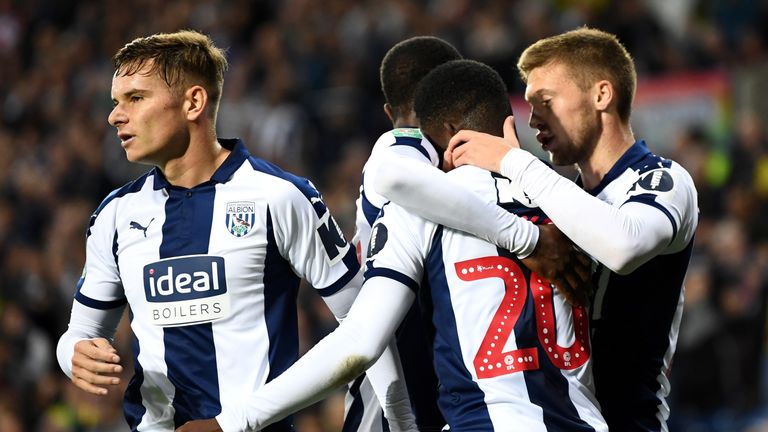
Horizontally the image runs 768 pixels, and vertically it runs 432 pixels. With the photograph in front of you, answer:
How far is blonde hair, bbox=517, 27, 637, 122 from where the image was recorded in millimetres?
3938

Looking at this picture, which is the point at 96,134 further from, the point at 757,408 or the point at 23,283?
the point at 757,408

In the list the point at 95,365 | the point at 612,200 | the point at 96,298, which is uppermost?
the point at 612,200

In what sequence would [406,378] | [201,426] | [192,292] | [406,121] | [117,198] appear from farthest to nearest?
[406,121]
[406,378]
[117,198]
[192,292]
[201,426]

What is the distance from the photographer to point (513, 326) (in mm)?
3252

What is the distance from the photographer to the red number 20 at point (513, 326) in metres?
3.25

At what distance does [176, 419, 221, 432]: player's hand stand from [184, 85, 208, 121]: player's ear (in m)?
1.03

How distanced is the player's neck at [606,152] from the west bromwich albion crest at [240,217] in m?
1.12

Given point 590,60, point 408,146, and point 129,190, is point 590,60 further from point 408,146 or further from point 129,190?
point 129,190

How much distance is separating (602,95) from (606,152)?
0.62 ft

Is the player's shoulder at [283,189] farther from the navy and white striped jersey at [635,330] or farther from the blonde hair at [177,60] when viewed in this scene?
the navy and white striped jersey at [635,330]

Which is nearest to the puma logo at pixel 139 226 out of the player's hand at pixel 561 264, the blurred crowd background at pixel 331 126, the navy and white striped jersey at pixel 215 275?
the navy and white striped jersey at pixel 215 275

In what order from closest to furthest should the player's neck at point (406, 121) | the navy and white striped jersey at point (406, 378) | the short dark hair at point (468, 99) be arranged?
1. the short dark hair at point (468, 99)
2. the navy and white striped jersey at point (406, 378)
3. the player's neck at point (406, 121)

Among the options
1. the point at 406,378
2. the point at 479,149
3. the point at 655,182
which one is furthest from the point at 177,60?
the point at 655,182

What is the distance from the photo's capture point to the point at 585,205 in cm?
332
